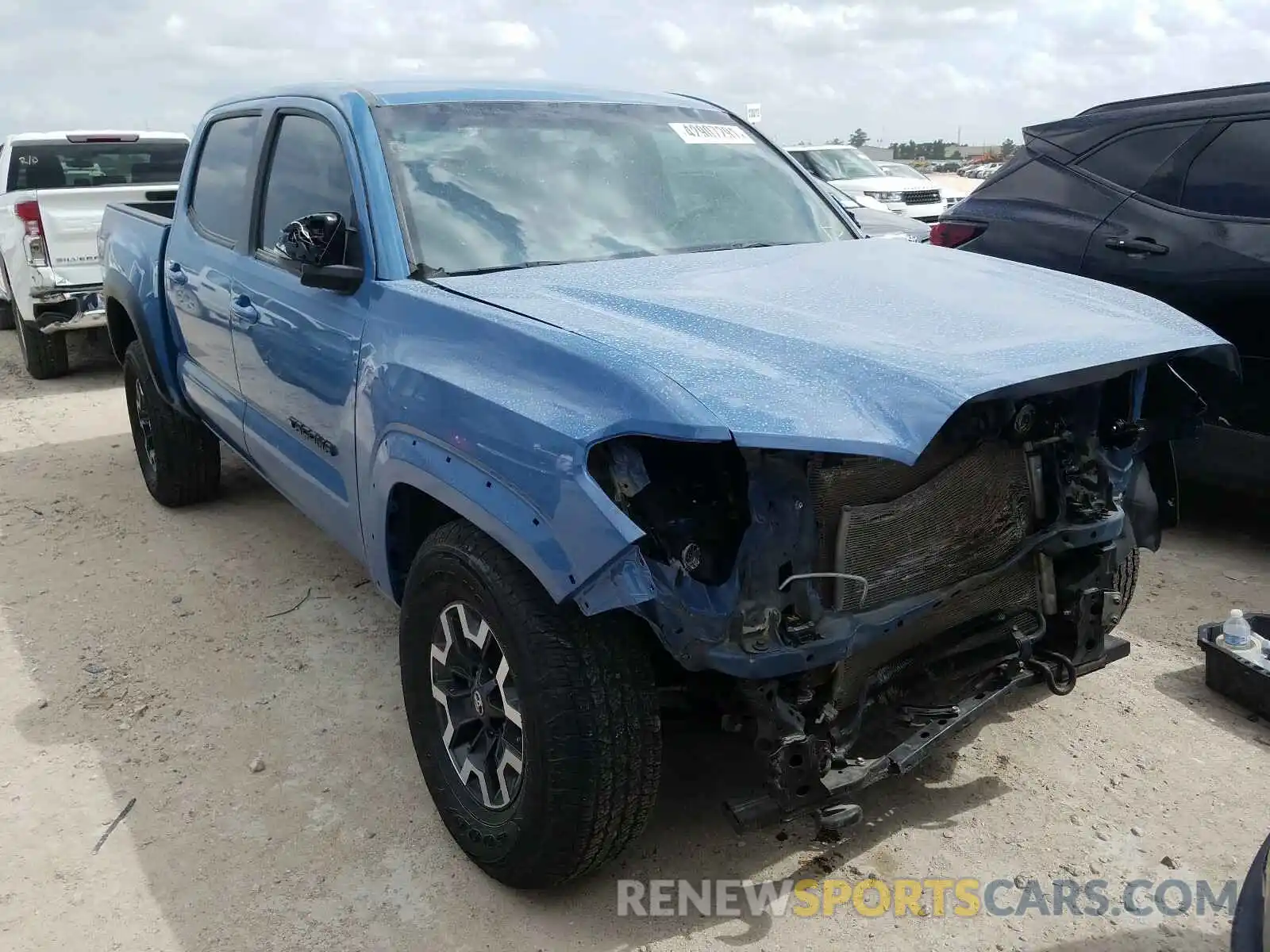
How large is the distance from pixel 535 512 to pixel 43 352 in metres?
8.22

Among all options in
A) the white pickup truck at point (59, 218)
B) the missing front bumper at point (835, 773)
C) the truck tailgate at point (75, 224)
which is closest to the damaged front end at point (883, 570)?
the missing front bumper at point (835, 773)

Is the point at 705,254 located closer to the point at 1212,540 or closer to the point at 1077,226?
the point at 1077,226

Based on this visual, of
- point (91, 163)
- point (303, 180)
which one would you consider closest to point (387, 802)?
point (303, 180)

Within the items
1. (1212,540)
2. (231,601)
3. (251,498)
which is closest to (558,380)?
(231,601)

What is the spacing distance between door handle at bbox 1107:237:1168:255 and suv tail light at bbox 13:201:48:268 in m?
7.70

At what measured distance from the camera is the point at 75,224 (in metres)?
8.34

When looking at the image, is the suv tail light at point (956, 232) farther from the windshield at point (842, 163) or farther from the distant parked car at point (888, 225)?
the windshield at point (842, 163)

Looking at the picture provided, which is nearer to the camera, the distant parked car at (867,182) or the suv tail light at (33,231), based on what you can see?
the suv tail light at (33,231)

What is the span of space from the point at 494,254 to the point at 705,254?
668 millimetres

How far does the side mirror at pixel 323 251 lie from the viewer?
2.98m

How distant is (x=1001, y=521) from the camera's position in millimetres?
2641

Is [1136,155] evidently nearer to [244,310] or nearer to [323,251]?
[323,251]

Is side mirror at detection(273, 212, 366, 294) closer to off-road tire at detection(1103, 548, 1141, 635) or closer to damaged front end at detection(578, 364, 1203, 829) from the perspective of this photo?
damaged front end at detection(578, 364, 1203, 829)

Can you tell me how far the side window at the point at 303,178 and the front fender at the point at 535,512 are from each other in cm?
94
